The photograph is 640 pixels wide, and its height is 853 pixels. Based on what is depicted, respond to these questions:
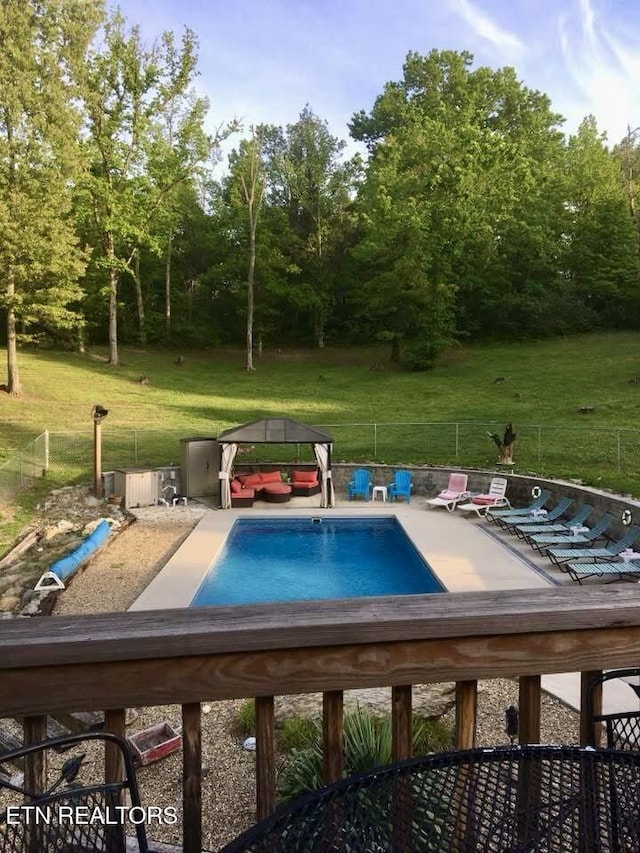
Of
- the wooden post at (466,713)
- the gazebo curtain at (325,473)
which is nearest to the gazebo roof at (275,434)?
the gazebo curtain at (325,473)

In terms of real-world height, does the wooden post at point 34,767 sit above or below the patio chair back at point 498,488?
above

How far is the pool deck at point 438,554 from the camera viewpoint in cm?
868

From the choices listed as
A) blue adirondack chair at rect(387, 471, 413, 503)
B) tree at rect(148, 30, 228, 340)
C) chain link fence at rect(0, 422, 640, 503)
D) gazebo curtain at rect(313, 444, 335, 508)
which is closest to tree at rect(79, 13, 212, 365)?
tree at rect(148, 30, 228, 340)

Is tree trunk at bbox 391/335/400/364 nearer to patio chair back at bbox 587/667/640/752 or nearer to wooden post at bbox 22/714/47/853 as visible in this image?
patio chair back at bbox 587/667/640/752

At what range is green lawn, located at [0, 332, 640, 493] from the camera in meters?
17.4

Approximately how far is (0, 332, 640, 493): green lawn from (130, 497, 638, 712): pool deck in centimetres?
311

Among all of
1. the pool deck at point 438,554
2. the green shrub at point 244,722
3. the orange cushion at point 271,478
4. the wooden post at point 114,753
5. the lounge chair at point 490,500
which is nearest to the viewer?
the wooden post at point 114,753

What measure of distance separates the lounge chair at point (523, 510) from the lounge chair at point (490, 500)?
0.62 feet

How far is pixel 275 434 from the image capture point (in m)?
15.3

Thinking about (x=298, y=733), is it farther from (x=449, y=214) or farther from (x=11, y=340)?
(x=449, y=214)

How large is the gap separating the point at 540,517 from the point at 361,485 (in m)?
5.13

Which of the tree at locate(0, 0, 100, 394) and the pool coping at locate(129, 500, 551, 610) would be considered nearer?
the pool coping at locate(129, 500, 551, 610)

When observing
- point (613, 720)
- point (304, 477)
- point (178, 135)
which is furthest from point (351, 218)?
point (613, 720)

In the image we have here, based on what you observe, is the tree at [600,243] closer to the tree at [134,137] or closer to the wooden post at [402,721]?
the tree at [134,137]
